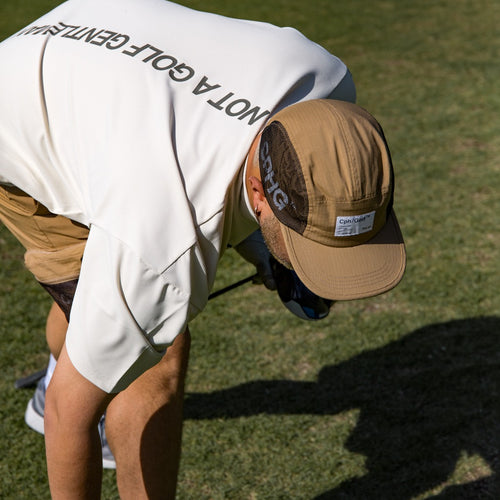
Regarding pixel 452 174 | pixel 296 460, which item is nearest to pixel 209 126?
pixel 296 460

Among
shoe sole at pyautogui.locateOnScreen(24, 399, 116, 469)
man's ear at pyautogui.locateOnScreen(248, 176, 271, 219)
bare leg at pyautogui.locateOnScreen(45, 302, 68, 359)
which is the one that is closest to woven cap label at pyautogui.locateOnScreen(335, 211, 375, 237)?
man's ear at pyautogui.locateOnScreen(248, 176, 271, 219)

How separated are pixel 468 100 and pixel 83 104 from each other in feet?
16.0

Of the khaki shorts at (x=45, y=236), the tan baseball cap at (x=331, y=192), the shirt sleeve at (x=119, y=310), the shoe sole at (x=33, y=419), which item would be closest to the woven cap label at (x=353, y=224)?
the tan baseball cap at (x=331, y=192)

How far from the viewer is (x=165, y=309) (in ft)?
5.39

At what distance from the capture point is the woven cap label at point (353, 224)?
5.53ft

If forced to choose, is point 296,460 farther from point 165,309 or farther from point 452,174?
point 452,174

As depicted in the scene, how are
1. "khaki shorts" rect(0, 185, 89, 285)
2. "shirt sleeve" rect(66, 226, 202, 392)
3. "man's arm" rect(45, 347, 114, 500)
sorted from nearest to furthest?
"shirt sleeve" rect(66, 226, 202, 392), "man's arm" rect(45, 347, 114, 500), "khaki shorts" rect(0, 185, 89, 285)

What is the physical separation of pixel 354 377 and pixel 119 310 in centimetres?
184

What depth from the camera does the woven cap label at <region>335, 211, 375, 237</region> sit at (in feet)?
5.53

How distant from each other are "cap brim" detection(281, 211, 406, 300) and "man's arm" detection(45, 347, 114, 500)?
21.2 inches

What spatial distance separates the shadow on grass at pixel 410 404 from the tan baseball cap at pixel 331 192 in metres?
1.25

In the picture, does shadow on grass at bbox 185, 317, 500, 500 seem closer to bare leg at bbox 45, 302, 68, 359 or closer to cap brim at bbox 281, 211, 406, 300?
bare leg at bbox 45, 302, 68, 359

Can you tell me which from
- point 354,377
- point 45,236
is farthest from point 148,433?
point 354,377

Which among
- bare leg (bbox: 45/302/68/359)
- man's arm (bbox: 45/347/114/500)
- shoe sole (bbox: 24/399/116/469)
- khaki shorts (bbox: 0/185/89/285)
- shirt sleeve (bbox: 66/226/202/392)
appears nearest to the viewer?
shirt sleeve (bbox: 66/226/202/392)
